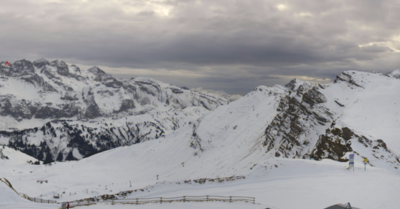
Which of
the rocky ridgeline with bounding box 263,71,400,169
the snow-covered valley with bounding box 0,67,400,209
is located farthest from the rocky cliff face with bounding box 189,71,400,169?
the snow-covered valley with bounding box 0,67,400,209

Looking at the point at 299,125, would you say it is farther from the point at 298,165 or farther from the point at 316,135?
the point at 298,165

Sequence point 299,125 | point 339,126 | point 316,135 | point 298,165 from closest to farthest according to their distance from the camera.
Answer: point 298,165
point 339,126
point 316,135
point 299,125

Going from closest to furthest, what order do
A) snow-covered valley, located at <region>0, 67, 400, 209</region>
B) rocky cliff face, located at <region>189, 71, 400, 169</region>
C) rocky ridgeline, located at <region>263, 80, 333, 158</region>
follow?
snow-covered valley, located at <region>0, 67, 400, 209</region> → rocky cliff face, located at <region>189, 71, 400, 169</region> → rocky ridgeline, located at <region>263, 80, 333, 158</region>

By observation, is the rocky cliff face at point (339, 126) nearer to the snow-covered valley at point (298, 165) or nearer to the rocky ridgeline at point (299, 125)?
the rocky ridgeline at point (299, 125)

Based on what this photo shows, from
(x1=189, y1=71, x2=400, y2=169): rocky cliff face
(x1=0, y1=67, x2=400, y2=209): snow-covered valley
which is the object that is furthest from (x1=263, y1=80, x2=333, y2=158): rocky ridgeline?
(x1=0, y1=67, x2=400, y2=209): snow-covered valley

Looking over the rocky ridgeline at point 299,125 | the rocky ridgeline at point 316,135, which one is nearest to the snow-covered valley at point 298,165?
the rocky ridgeline at point 316,135

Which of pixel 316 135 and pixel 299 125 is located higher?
pixel 299 125

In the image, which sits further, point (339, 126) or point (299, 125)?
point (299, 125)

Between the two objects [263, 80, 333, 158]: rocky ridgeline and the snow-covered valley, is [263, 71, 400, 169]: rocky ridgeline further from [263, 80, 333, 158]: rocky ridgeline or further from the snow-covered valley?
the snow-covered valley

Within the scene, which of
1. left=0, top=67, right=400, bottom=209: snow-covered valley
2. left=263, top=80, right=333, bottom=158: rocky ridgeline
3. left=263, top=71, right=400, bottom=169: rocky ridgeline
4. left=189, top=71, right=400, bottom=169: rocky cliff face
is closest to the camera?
left=0, top=67, right=400, bottom=209: snow-covered valley

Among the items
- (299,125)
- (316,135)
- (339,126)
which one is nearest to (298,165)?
(339,126)

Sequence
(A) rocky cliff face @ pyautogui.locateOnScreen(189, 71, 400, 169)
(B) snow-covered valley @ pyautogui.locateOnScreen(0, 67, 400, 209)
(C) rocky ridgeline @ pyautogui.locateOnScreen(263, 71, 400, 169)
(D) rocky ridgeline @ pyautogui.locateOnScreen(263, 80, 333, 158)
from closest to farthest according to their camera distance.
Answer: (B) snow-covered valley @ pyautogui.locateOnScreen(0, 67, 400, 209) < (C) rocky ridgeline @ pyautogui.locateOnScreen(263, 71, 400, 169) < (A) rocky cliff face @ pyautogui.locateOnScreen(189, 71, 400, 169) < (D) rocky ridgeline @ pyautogui.locateOnScreen(263, 80, 333, 158)

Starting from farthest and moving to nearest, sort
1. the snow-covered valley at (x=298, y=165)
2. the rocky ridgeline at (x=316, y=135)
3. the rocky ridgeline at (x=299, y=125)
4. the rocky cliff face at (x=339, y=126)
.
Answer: the rocky ridgeline at (x=299, y=125), the rocky cliff face at (x=339, y=126), the rocky ridgeline at (x=316, y=135), the snow-covered valley at (x=298, y=165)

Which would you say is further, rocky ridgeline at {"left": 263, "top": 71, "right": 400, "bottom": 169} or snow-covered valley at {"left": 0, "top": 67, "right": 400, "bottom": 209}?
rocky ridgeline at {"left": 263, "top": 71, "right": 400, "bottom": 169}
